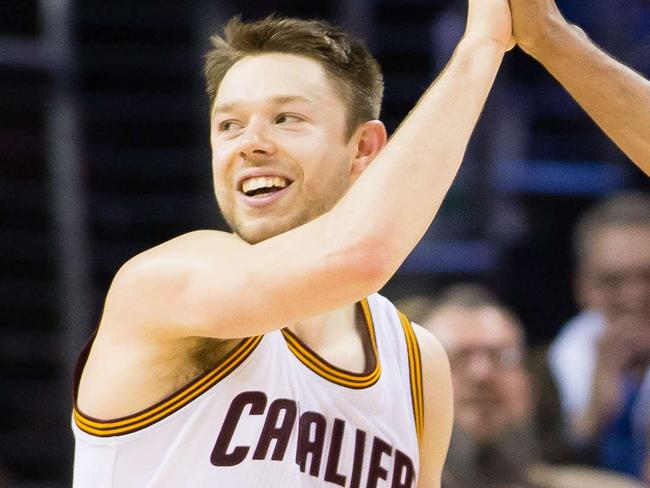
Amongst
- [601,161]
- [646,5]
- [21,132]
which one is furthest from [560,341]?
[21,132]

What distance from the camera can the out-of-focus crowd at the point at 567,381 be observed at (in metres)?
5.07

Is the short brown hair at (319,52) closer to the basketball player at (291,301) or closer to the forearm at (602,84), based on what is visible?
the basketball player at (291,301)

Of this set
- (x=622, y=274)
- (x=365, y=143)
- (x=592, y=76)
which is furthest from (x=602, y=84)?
(x=622, y=274)

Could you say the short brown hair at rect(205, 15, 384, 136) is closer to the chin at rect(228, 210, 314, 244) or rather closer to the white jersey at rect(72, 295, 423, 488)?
the chin at rect(228, 210, 314, 244)

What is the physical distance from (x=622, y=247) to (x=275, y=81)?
3.01 metres

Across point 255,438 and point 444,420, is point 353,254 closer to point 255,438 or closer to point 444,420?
point 255,438

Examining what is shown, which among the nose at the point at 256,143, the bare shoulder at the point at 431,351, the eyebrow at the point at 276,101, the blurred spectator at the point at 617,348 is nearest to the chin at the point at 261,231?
the nose at the point at 256,143

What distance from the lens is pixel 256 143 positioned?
2955 mm

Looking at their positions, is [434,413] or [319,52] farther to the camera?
[434,413]

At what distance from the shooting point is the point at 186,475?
2.82 m

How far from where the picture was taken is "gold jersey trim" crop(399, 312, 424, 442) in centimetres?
327

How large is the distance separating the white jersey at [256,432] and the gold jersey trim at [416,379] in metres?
0.17

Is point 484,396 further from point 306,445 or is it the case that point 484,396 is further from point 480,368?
point 306,445

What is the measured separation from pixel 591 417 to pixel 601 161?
9.57ft
